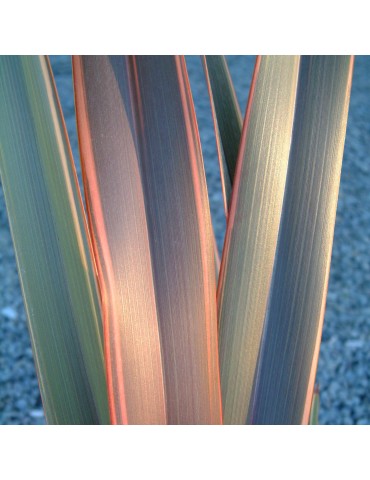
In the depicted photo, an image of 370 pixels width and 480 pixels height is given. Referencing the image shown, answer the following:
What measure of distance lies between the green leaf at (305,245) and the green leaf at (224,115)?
6 cm

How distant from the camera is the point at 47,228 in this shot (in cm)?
35

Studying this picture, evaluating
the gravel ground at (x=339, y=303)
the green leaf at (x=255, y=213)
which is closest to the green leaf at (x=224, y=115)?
the green leaf at (x=255, y=213)

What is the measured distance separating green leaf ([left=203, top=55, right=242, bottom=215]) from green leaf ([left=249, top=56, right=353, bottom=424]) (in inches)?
2.2

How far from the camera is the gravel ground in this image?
3.36 ft

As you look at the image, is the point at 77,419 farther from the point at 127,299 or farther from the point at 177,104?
the point at 177,104

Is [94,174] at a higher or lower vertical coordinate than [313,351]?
higher

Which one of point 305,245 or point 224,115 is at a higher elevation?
point 224,115

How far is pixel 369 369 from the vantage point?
41.7 inches

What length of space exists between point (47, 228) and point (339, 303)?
3.08 ft

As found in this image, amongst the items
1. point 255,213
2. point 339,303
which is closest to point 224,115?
point 255,213

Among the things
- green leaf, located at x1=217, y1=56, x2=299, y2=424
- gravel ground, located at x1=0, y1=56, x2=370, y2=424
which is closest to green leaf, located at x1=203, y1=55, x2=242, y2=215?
green leaf, located at x1=217, y1=56, x2=299, y2=424

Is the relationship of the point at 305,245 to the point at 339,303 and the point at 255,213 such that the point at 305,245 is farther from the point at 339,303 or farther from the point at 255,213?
the point at 339,303
